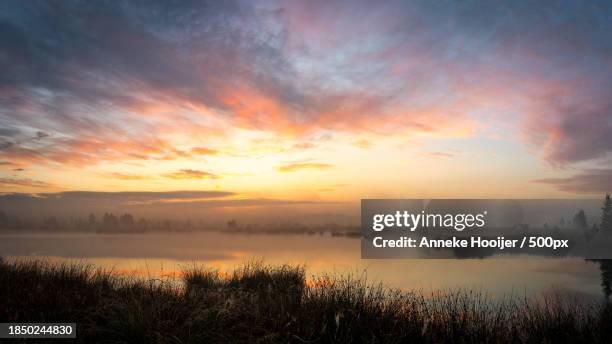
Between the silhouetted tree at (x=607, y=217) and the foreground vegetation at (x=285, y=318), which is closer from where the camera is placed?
the foreground vegetation at (x=285, y=318)

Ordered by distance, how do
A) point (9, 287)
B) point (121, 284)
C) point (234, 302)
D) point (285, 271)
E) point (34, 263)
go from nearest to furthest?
point (234, 302) < point (9, 287) < point (121, 284) < point (34, 263) < point (285, 271)

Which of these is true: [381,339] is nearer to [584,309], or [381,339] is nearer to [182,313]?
[182,313]

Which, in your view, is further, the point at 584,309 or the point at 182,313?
the point at 584,309

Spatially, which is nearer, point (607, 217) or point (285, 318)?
point (285, 318)

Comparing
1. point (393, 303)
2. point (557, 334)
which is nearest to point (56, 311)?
point (393, 303)

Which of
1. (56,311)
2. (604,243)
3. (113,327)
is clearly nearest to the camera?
(113,327)

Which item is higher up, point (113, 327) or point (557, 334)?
point (113, 327)

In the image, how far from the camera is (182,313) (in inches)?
290

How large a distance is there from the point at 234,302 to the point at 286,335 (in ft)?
7.02

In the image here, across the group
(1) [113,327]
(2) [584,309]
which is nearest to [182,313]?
(1) [113,327]

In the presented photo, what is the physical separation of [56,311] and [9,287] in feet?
7.96

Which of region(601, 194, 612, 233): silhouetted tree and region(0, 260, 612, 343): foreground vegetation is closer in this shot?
region(0, 260, 612, 343): foreground vegetation

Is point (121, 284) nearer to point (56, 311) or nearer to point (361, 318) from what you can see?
point (56, 311)

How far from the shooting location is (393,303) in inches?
A: 400
